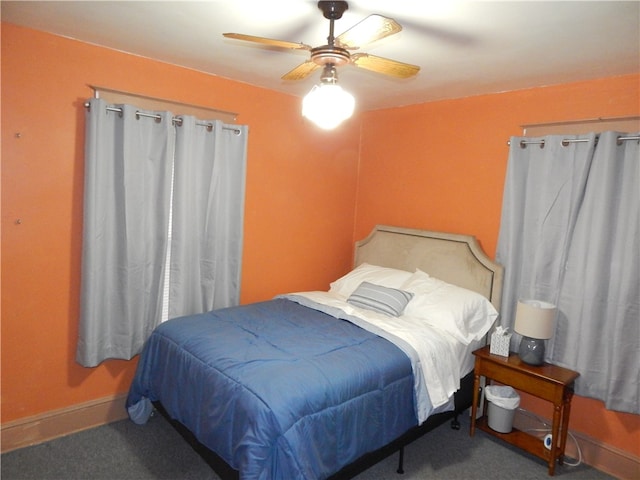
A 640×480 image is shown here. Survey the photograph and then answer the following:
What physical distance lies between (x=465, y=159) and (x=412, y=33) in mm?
1542

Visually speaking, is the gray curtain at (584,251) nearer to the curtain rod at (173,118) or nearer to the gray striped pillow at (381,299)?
the gray striped pillow at (381,299)

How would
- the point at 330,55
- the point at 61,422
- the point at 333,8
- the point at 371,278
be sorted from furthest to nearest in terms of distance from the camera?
the point at 371,278
the point at 61,422
the point at 333,8
the point at 330,55

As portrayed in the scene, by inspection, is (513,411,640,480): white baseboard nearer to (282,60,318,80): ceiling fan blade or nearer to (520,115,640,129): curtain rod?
(520,115,640,129): curtain rod

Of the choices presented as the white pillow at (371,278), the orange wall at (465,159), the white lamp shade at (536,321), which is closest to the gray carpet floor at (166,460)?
the orange wall at (465,159)

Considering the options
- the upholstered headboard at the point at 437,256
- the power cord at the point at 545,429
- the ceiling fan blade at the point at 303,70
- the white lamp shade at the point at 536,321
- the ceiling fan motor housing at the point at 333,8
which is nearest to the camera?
the ceiling fan motor housing at the point at 333,8

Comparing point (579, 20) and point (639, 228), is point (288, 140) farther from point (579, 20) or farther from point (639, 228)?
point (639, 228)

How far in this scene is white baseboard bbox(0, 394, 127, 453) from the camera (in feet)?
8.36

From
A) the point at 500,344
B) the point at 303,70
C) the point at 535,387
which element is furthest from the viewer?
the point at 500,344

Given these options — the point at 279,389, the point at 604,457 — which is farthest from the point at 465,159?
the point at 279,389

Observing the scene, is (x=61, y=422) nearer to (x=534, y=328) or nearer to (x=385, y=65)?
(x=385, y=65)

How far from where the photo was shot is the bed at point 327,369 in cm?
189

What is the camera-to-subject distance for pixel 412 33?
85.8 inches

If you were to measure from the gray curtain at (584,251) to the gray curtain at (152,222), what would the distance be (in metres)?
2.24

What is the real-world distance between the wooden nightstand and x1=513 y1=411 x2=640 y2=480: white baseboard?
0.61 ft
